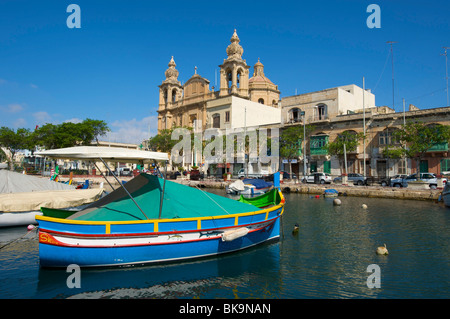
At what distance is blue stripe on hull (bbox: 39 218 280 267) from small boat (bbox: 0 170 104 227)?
26.7ft

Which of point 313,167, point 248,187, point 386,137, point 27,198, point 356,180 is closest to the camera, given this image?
point 27,198

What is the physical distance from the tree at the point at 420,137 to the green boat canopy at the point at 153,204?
1245 inches

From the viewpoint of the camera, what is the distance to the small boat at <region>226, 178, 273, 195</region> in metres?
29.7

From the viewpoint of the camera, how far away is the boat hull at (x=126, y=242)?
8102mm

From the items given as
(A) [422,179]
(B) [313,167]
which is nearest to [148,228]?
(A) [422,179]

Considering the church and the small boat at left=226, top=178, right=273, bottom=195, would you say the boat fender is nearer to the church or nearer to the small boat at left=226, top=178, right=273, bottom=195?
the small boat at left=226, top=178, right=273, bottom=195

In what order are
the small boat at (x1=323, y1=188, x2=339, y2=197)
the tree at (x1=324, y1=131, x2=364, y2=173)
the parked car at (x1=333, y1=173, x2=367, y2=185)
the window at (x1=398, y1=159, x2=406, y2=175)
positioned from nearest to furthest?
the small boat at (x1=323, y1=188, x2=339, y2=197) < the parked car at (x1=333, y1=173, x2=367, y2=185) < the window at (x1=398, y1=159, x2=406, y2=175) < the tree at (x1=324, y1=131, x2=364, y2=173)

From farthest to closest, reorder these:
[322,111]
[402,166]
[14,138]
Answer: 1. [14,138]
2. [322,111]
3. [402,166]

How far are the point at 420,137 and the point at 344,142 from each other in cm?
881

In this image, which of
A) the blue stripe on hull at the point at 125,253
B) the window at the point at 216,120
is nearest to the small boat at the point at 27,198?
the blue stripe on hull at the point at 125,253

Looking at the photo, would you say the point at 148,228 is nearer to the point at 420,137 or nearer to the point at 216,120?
the point at 420,137

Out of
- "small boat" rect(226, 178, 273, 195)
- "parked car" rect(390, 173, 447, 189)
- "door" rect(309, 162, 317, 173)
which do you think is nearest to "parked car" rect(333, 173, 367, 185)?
"parked car" rect(390, 173, 447, 189)

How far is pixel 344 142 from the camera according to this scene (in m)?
40.2
